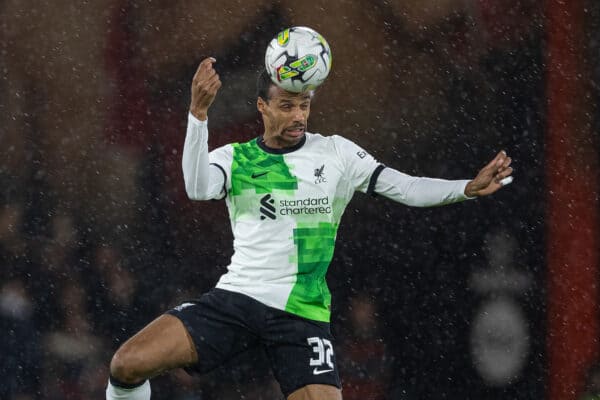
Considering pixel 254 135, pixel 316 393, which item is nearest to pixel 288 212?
pixel 316 393

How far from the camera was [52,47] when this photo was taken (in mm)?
7254

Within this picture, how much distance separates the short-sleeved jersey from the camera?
4.73 metres

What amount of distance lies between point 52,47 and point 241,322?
318 centimetres

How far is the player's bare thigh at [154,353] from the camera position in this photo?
4.59 m

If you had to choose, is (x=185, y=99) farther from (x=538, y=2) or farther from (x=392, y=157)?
(x=538, y=2)

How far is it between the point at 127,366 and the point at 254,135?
2.70 meters

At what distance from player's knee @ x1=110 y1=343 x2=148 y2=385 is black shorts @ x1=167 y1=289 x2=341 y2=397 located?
0.22 metres

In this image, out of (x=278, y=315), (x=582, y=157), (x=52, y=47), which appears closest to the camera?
(x=278, y=315)

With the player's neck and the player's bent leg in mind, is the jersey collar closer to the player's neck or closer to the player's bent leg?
the player's neck

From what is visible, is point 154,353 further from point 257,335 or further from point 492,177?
point 492,177

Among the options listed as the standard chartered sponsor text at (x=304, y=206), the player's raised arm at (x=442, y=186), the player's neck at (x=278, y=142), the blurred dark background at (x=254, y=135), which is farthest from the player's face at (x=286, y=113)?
the blurred dark background at (x=254, y=135)

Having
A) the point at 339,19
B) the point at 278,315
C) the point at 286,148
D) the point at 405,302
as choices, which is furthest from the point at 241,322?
the point at 339,19

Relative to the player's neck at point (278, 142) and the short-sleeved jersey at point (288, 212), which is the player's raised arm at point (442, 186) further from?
the player's neck at point (278, 142)

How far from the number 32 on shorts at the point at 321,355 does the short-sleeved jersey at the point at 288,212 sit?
4.2 inches
